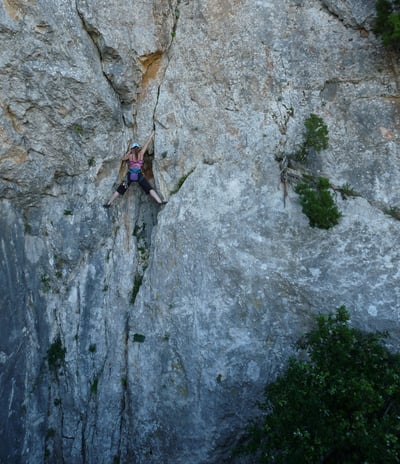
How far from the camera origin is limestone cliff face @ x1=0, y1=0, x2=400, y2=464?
8.55 meters

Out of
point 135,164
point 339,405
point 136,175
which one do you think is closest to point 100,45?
point 135,164

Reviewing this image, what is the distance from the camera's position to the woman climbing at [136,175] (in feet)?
32.1

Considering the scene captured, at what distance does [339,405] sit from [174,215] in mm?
4951

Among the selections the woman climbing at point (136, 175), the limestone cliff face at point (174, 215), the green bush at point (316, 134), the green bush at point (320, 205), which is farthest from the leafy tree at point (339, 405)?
the woman climbing at point (136, 175)

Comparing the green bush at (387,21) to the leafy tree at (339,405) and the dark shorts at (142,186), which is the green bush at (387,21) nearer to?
the leafy tree at (339,405)

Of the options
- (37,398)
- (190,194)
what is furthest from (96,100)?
(37,398)

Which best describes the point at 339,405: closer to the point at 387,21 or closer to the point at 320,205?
the point at 320,205

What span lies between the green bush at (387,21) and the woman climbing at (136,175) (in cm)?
520

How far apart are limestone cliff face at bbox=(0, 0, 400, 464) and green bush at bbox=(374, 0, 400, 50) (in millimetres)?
291

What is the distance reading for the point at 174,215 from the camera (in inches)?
376

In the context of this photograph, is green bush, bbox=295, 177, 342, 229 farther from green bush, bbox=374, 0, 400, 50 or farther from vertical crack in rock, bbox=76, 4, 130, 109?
vertical crack in rock, bbox=76, 4, 130, 109

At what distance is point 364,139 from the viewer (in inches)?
348

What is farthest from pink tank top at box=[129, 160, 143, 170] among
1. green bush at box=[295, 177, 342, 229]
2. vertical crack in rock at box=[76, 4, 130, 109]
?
green bush at box=[295, 177, 342, 229]

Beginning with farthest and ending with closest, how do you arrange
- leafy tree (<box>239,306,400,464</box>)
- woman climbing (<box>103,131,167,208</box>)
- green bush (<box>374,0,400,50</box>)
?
woman climbing (<box>103,131,167,208</box>)
green bush (<box>374,0,400,50</box>)
leafy tree (<box>239,306,400,464</box>)
